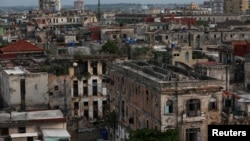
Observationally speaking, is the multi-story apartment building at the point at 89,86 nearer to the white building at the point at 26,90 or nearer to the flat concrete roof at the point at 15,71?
the flat concrete roof at the point at 15,71

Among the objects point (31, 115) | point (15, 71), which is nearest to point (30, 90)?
point (15, 71)

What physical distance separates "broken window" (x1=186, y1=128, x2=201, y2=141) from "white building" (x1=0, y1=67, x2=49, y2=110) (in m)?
12.6

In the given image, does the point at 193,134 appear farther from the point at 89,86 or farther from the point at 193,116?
the point at 89,86

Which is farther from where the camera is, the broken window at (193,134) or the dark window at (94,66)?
the dark window at (94,66)

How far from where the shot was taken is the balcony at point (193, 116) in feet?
112

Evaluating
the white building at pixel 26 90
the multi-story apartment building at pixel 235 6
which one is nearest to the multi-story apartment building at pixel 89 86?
the white building at pixel 26 90

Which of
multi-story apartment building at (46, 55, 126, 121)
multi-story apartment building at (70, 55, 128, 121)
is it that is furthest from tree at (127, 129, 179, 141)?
multi-story apartment building at (70, 55, 128, 121)

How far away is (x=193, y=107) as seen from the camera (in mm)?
34281

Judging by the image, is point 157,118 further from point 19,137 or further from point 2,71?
point 2,71

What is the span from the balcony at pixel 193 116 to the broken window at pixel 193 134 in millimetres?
708

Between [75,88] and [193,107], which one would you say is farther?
[75,88]

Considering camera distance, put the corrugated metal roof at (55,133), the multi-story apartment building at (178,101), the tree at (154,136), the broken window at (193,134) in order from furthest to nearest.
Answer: the broken window at (193,134) → the multi-story apartment building at (178,101) → the tree at (154,136) → the corrugated metal roof at (55,133)

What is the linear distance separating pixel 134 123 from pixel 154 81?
18.8 ft

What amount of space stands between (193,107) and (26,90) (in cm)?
1372
